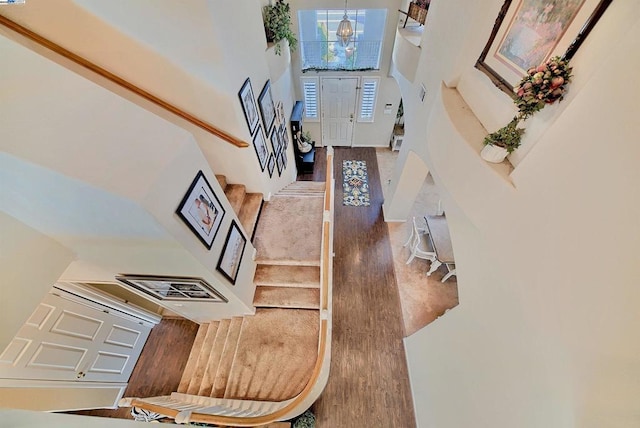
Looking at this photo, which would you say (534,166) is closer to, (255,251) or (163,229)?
(163,229)

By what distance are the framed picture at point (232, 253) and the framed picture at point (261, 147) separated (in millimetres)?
1086

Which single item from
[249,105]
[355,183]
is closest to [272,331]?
[249,105]

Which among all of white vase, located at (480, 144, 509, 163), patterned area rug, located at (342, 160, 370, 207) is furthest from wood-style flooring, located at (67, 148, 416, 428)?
white vase, located at (480, 144, 509, 163)

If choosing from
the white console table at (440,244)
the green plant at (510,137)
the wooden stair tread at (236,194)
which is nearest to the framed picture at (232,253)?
the wooden stair tread at (236,194)

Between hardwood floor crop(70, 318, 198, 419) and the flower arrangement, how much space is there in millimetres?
4671

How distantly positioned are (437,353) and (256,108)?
3.48 m

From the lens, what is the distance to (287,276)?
3398 millimetres

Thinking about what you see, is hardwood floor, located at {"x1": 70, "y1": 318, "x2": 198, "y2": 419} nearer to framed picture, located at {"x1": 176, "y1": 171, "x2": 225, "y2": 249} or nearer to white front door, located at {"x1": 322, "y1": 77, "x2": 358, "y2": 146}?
framed picture, located at {"x1": 176, "y1": 171, "x2": 225, "y2": 249}

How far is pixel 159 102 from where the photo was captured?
2504mm

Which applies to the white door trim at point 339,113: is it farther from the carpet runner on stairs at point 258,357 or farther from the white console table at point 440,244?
the carpet runner on stairs at point 258,357

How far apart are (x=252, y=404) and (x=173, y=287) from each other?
149 centimetres

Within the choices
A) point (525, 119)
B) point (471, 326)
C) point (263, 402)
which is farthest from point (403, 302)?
point (525, 119)

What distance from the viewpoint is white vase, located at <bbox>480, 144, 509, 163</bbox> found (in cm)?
→ 164

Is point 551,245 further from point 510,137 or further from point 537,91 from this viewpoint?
point 537,91
